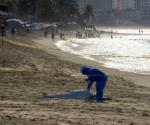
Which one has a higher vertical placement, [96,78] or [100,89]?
[96,78]

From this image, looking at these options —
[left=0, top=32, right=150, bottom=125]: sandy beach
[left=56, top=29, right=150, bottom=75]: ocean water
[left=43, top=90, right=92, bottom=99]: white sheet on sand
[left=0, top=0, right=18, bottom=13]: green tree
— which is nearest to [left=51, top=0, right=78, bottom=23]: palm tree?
[left=0, top=0, right=18, bottom=13]: green tree

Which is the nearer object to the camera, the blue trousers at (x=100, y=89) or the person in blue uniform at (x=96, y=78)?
the person in blue uniform at (x=96, y=78)

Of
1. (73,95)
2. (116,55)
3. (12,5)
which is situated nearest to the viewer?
(73,95)

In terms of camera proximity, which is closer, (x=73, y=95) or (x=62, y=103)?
(x=62, y=103)

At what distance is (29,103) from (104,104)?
178 cm

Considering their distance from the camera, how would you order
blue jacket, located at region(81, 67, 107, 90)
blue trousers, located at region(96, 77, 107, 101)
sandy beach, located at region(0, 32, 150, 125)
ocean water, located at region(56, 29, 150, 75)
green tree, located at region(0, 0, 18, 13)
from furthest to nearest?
green tree, located at region(0, 0, 18, 13) → ocean water, located at region(56, 29, 150, 75) → blue trousers, located at region(96, 77, 107, 101) → blue jacket, located at region(81, 67, 107, 90) → sandy beach, located at region(0, 32, 150, 125)

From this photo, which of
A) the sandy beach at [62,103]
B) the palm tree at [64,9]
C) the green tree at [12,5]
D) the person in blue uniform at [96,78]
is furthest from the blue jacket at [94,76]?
the palm tree at [64,9]

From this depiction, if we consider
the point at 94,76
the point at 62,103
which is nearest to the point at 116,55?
the point at 94,76

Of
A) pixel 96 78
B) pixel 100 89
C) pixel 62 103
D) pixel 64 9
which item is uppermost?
pixel 64 9

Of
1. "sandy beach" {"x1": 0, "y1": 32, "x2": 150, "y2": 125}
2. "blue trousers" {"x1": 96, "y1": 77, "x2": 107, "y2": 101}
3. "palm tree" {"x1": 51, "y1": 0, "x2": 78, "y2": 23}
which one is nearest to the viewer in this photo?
"sandy beach" {"x1": 0, "y1": 32, "x2": 150, "y2": 125}

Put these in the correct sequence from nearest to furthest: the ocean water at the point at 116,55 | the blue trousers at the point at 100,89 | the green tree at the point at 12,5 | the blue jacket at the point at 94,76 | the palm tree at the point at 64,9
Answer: the blue jacket at the point at 94,76
the blue trousers at the point at 100,89
the ocean water at the point at 116,55
the green tree at the point at 12,5
the palm tree at the point at 64,9

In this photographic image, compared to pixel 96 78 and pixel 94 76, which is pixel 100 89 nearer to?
pixel 96 78

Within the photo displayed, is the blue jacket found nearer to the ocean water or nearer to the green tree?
the ocean water

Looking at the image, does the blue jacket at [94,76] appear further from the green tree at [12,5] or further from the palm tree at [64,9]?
the palm tree at [64,9]
